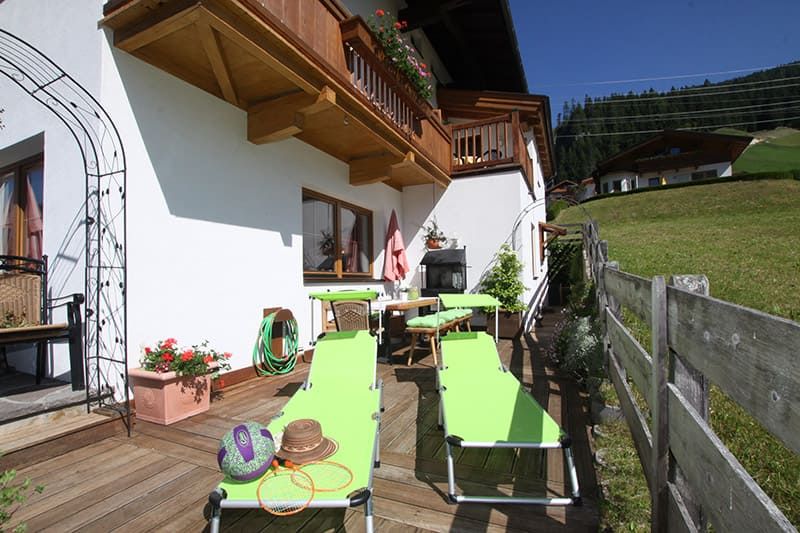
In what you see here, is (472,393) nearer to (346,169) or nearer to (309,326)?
(309,326)

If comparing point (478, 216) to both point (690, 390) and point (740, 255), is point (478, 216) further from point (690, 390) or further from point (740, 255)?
point (690, 390)

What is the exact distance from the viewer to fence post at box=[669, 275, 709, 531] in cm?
141

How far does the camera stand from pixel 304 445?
6.85 feet

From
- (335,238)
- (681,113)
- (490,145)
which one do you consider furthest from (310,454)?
(681,113)

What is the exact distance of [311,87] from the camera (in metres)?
4.07

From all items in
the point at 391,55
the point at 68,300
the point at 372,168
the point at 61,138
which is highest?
the point at 391,55

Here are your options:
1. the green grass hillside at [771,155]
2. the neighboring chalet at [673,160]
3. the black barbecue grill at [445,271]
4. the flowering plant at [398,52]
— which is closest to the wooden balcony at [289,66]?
the flowering plant at [398,52]

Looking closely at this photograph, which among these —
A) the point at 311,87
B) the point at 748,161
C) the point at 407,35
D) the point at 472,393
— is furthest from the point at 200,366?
the point at 748,161

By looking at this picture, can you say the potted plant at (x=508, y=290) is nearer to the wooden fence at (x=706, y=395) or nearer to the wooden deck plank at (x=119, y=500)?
the wooden fence at (x=706, y=395)

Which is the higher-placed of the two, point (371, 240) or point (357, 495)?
point (371, 240)

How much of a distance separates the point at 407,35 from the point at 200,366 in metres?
8.62

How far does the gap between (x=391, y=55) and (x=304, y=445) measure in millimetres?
5571

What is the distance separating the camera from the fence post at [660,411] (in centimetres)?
161

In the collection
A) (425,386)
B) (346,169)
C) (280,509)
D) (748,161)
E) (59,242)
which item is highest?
(748,161)
